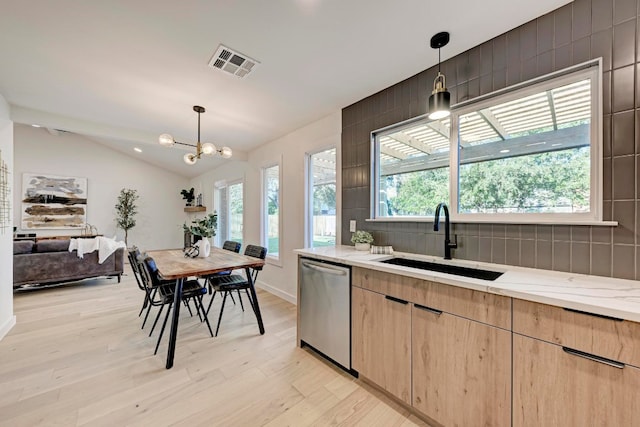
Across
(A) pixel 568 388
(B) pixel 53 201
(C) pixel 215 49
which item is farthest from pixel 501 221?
(B) pixel 53 201

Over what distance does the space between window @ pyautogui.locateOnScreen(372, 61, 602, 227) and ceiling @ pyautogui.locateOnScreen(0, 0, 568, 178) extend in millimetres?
460

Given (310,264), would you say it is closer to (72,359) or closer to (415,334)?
(415,334)

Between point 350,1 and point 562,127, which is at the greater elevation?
point 350,1

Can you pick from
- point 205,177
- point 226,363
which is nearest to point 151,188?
point 205,177

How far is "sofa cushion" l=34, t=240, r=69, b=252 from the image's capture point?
3998 millimetres

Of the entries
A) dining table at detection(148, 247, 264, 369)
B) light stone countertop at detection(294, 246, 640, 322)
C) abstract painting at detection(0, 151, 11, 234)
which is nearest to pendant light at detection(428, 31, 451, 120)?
light stone countertop at detection(294, 246, 640, 322)

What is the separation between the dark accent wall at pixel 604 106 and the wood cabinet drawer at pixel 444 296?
0.61 metres

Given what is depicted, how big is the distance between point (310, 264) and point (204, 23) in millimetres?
1895

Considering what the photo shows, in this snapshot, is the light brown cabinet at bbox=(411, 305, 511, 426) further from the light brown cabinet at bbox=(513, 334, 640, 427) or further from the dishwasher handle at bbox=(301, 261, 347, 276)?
the dishwasher handle at bbox=(301, 261, 347, 276)

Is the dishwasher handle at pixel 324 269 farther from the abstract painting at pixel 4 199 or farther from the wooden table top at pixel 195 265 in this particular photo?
the abstract painting at pixel 4 199

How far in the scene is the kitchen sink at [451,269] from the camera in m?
1.63

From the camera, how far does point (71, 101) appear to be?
2.88 m

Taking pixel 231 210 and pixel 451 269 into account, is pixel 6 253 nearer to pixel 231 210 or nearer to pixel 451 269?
pixel 231 210

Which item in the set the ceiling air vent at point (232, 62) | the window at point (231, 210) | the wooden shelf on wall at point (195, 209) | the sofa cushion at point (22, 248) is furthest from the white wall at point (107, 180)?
the ceiling air vent at point (232, 62)
